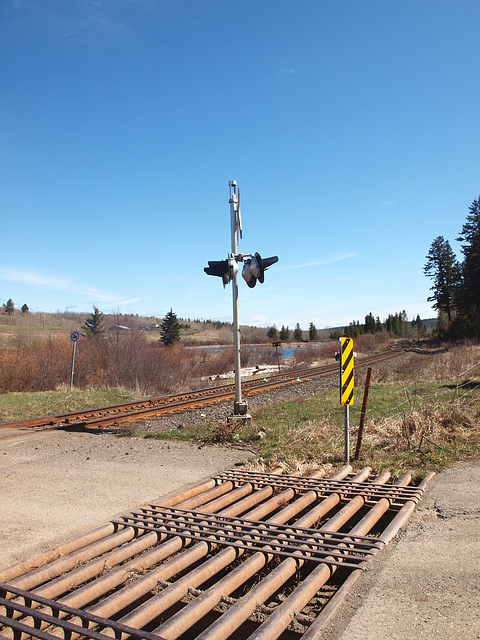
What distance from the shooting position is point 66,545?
4332 mm

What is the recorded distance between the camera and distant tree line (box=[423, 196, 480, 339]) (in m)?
57.5

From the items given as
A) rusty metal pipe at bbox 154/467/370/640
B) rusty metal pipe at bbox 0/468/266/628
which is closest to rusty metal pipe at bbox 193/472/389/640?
rusty metal pipe at bbox 154/467/370/640

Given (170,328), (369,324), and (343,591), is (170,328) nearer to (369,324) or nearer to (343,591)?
(343,591)

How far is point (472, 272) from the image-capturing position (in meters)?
57.4

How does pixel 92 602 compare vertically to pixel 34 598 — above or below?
below

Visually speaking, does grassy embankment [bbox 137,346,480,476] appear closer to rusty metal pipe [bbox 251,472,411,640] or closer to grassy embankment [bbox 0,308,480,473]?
grassy embankment [bbox 0,308,480,473]

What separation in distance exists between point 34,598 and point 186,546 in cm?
155

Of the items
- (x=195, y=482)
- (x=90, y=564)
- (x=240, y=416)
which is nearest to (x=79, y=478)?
(x=195, y=482)

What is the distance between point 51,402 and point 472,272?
2137 inches

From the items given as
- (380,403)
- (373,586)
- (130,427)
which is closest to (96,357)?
(130,427)

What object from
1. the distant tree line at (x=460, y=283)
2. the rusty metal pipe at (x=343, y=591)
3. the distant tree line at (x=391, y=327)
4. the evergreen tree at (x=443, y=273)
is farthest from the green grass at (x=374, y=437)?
the distant tree line at (x=391, y=327)

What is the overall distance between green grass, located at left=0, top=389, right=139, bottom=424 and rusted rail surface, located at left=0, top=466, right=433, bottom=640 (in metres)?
9.18

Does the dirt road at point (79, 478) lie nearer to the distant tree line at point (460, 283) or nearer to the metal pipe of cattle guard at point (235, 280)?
the metal pipe of cattle guard at point (235, 280)

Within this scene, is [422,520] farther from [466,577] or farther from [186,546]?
[186,546]
